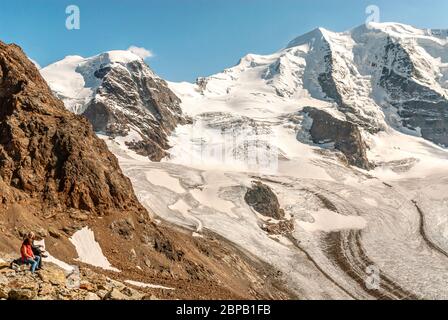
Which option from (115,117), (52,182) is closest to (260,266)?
(52,182)

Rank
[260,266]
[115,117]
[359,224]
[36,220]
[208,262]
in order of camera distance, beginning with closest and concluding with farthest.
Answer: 1. [36,220]
2. [208,262]
3. [260,266]
4. [359,224]
5. [115,117]

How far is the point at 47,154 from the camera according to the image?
53.3 meters

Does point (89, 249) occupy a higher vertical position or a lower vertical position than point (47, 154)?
lower

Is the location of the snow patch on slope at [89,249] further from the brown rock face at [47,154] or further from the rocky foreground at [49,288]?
the rocky foreground at [49,288]

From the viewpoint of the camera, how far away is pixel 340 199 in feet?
429

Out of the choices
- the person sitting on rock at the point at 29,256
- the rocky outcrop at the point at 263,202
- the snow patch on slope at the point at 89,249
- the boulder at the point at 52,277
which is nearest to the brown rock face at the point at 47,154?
the snow patch on slope at the point at 89,249

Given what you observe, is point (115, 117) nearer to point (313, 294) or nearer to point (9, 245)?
point (313, 294)

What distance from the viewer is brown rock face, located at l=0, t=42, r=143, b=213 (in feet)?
163

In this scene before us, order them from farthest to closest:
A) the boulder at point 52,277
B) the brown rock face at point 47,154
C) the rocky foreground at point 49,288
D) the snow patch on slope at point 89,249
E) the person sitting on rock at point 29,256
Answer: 1. the brown rock face at point 47,154
2. the snow patch on slope at point 89,249
3. the person sitting on rock at point 29,256
4. the boulder at point 52,277
5. the rocky foreground at point 49,288

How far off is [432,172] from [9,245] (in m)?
186

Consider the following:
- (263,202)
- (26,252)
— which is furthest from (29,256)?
(263,202)

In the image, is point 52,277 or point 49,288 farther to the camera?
point 52,277

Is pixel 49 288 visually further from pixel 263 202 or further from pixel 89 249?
pixel 263 202

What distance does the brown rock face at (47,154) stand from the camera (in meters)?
49.6
